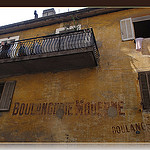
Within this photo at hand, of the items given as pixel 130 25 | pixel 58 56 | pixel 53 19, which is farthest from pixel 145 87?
pixel 53 19

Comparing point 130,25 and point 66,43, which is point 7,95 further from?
point 130,25

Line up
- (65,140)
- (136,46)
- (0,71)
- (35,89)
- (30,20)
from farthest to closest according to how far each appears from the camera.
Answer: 1. (30,20)
2. (0,71)
3. (35,89)
4. (136,46)
5. (65,140)

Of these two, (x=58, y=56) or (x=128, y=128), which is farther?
(x=58, y=56)

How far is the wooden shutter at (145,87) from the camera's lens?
617 centimetres

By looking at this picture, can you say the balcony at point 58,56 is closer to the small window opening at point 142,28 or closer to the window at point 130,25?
the window at point 130,25

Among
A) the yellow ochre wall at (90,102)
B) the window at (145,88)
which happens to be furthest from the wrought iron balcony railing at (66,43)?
the window at (145,88)

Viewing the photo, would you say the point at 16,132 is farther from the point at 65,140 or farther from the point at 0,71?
the point at 0,71

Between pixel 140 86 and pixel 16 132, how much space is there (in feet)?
19.2

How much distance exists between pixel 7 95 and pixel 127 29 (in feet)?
23.4

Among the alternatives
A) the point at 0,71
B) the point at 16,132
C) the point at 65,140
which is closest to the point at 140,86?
the point at 65,140

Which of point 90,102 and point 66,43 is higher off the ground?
point 66,43

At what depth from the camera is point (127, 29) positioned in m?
8.02

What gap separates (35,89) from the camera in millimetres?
7805

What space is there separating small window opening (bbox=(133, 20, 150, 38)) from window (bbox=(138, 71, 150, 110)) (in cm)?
339
